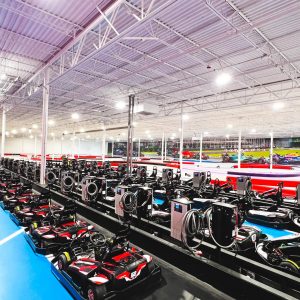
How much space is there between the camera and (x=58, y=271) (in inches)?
120

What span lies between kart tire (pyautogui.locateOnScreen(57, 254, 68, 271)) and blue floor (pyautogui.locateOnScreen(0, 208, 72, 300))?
0.51 feet

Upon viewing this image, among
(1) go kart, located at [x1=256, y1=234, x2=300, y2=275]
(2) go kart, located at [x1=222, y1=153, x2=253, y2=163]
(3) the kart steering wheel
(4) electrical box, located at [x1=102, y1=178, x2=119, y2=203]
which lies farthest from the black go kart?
(2) go kart, located at [x1=222, y1=153, x2=253, y2=163]

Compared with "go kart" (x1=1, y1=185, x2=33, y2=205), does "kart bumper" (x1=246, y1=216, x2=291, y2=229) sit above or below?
below

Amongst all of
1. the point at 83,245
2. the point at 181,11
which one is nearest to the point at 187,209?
the point at 83,245

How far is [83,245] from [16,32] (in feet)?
18.9

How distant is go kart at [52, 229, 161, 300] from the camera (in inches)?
102

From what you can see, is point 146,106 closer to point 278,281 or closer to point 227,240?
point 227,240

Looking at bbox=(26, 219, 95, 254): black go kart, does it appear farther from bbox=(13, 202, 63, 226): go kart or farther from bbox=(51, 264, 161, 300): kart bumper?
bbox=(13, 202, 63, 226): go kart

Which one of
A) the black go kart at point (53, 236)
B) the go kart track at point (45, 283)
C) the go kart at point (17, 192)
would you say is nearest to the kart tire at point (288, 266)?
the go kart track at point (45, 283)

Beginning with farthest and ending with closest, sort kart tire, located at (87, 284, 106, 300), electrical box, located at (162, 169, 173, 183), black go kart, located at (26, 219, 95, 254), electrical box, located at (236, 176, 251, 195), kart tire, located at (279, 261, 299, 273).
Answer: electrical box, located at (162, 169, 173, 183), electrical box, located at (236, 176, 251, 195), black go kart, located at (26, 219, 95, 254), kart tire, located at (279, 261, 299, 273), kart tire, located at (87, 284, 106, 300)

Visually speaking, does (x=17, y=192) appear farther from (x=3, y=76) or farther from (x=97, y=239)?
(x=3, y=76)

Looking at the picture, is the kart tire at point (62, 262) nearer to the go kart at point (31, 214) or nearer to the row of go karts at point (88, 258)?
the row of go karts at point (88, 258)

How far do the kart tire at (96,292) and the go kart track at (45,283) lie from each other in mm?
312

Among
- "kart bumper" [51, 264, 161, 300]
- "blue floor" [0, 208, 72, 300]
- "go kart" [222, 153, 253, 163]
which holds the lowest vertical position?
"blue floor" [0, 208, 72, 300]
